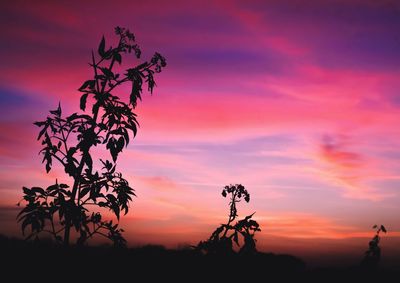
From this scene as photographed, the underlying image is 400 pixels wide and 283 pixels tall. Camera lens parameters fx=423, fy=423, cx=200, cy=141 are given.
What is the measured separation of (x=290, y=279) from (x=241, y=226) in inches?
142

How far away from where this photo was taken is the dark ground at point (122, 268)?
8414 mm

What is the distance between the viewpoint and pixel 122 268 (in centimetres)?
1030

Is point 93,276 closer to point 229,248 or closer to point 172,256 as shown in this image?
point 172,256

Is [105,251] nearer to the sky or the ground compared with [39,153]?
nearer to the ground

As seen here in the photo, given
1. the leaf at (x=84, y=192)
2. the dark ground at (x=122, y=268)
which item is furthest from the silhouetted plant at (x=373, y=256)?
the leaf at (x=84, y=192)

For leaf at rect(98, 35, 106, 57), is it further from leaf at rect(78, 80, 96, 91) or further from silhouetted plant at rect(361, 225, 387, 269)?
silhouetted plant at rect(361, 225, 387, 269)

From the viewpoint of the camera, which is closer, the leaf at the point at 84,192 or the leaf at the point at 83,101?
the leaf at the point at 83,101

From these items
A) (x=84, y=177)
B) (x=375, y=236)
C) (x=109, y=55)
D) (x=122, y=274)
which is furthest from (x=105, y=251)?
(x=375, y=236)

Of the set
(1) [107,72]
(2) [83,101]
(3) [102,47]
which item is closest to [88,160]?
(2) [83,101]

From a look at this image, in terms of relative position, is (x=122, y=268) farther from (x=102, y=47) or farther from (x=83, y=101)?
(x=102, y=47)

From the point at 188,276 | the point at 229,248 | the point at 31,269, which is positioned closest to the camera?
the point at 229,248

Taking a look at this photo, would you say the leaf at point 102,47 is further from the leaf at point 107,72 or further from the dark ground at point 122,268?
the dark ground at point 122,268

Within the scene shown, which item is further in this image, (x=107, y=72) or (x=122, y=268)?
(x=122, y=268)

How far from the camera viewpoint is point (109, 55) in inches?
303
